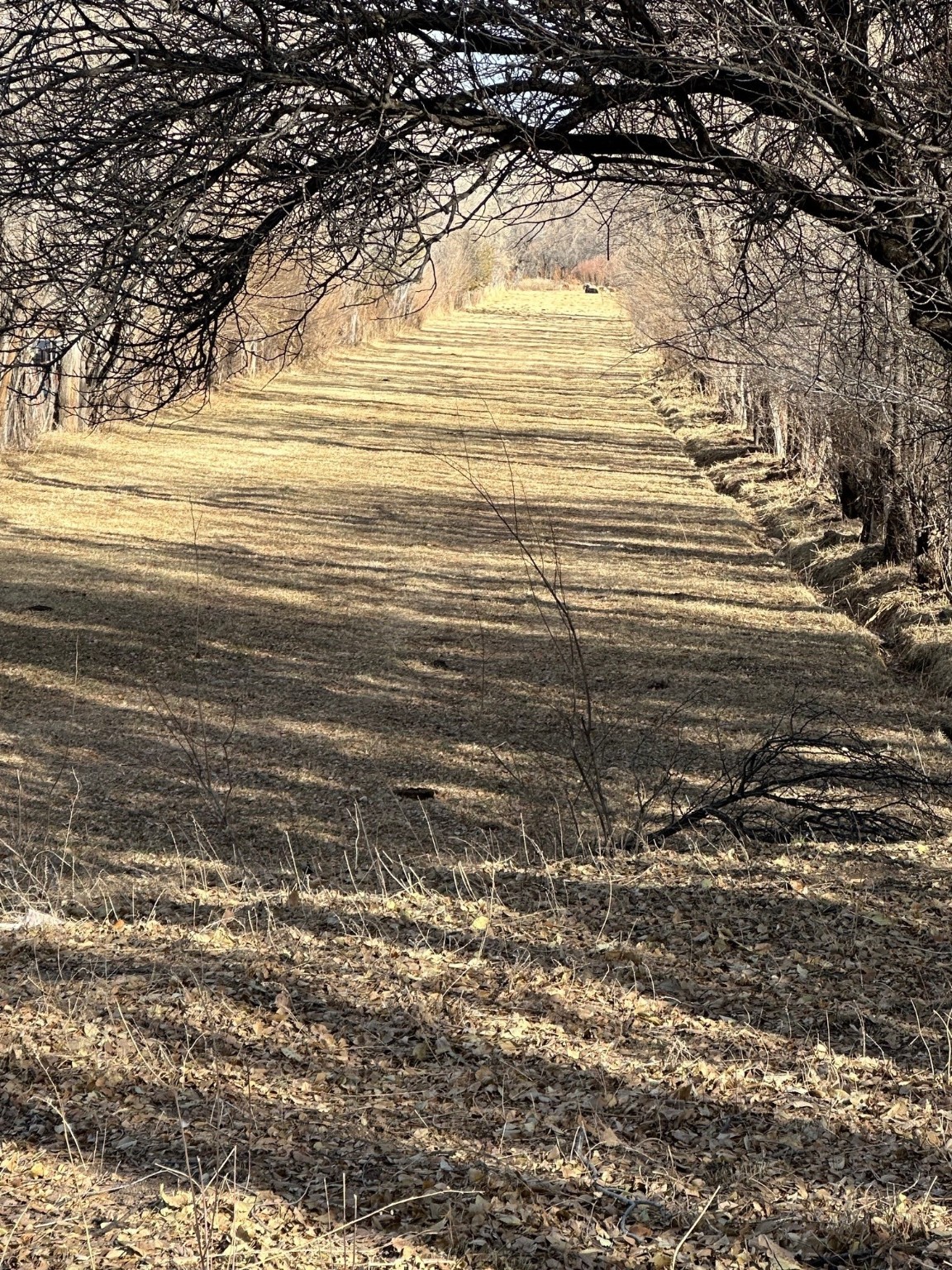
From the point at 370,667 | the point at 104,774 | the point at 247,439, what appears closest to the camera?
the point at 104,774

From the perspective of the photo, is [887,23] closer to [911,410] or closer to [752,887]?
[752,887]

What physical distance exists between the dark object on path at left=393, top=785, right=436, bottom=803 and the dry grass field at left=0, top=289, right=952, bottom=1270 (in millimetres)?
26

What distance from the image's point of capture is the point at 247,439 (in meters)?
21.6

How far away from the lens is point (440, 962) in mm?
3939

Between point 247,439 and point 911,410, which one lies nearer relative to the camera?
point 911,410

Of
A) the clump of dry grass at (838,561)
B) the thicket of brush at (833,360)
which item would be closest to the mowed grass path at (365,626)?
the clump of dry grass at (838,561)

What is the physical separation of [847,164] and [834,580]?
9.34 m

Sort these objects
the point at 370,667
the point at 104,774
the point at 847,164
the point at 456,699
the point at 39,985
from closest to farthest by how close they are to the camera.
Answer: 1. the point at 39,985
2. the point at 847,164
3. the point at 104,774
4. the point at 456,699
5. the point at 370,667

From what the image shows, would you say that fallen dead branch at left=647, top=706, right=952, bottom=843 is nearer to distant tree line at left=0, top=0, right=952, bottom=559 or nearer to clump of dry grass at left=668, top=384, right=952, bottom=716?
distant tree line at left=0, top=0, right=952, bottom=559

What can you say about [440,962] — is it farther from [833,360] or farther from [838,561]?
[838,561]

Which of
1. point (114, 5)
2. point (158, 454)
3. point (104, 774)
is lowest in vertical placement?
point (104, 774)

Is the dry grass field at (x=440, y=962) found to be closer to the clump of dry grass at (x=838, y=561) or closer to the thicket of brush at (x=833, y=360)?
the clump of dry grass at (x=838, y=561)

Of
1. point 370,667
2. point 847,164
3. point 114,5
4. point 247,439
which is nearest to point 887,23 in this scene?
point 847,164

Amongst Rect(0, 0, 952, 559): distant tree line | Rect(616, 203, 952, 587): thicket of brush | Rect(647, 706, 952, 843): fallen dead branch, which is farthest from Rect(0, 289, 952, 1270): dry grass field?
Rect(0, 0, 952, 559): distant tree line
